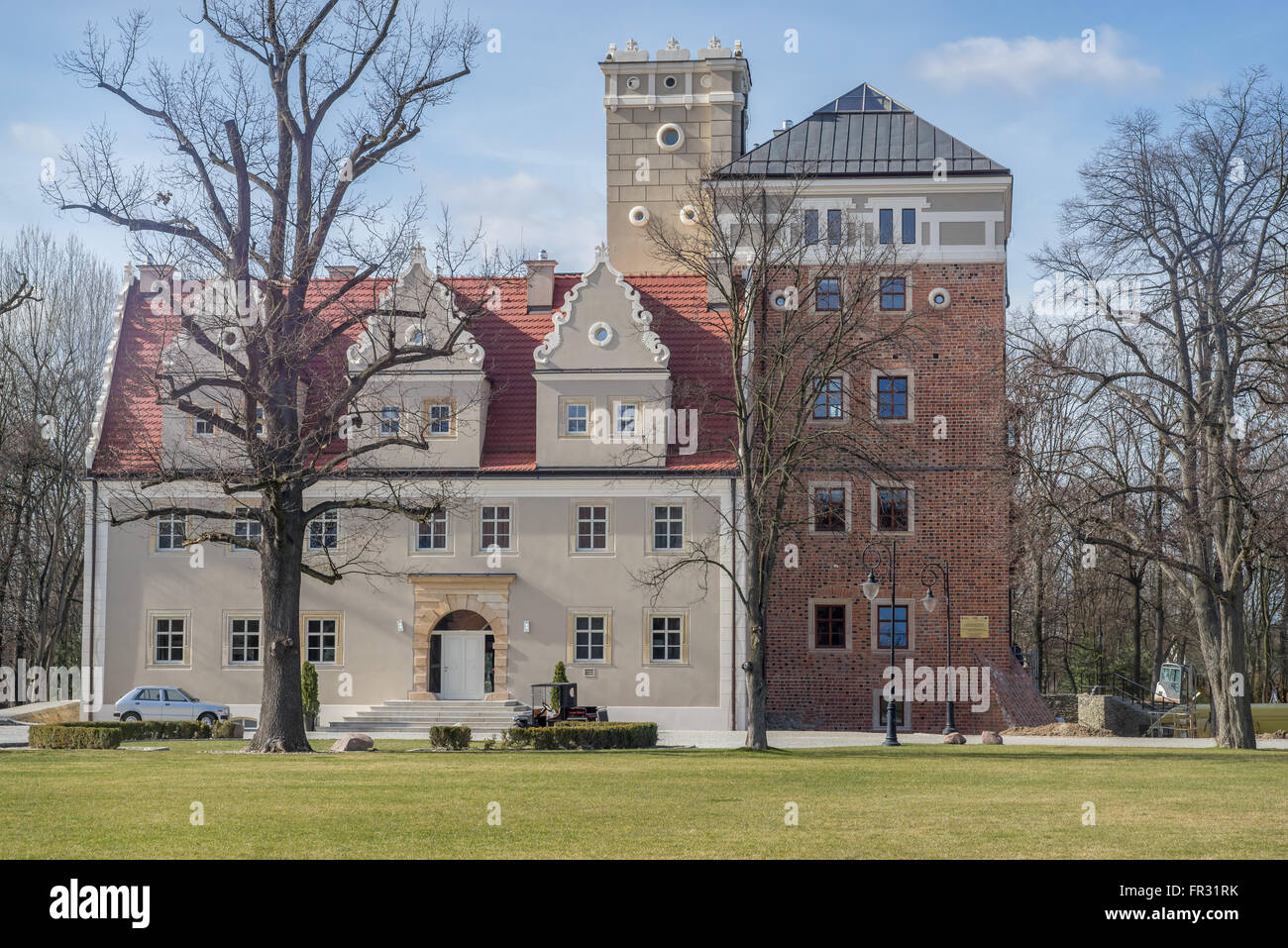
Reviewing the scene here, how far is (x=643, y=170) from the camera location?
46719 millimetres

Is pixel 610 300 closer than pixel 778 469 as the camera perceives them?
No

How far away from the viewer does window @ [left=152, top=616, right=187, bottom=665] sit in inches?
1528

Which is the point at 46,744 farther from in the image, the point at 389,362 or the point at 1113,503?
the point at 1113,503

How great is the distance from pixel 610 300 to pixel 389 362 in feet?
44.0

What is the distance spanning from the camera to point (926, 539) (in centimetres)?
4025

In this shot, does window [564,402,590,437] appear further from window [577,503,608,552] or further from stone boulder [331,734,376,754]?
stone boulder [331,734,376,754]

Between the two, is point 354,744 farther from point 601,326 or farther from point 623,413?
point 601,326

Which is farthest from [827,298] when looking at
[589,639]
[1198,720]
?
[1198,720]

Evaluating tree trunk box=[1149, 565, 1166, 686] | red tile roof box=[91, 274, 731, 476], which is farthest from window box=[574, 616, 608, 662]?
tree trunk box=[1149, 565, 1166, 686]

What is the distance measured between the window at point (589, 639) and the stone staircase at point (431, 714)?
197 centimetres

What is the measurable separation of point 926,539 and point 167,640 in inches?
790

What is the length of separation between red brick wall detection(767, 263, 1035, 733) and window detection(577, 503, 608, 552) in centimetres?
507
